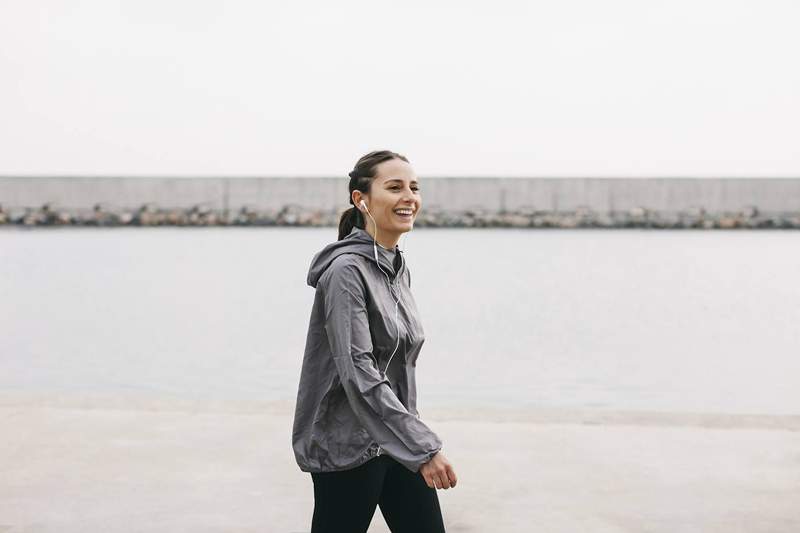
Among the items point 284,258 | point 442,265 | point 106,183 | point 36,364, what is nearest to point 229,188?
point 106,183

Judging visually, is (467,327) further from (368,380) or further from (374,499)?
(368,380)

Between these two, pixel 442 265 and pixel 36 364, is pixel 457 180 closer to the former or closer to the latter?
pixel 442 265

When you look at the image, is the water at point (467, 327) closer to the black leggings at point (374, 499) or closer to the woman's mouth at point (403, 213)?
the black leggings at point (374, 499)

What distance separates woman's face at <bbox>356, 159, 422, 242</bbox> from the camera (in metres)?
2.57

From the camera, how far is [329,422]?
2.54 metres

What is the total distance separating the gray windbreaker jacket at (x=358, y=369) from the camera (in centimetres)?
240

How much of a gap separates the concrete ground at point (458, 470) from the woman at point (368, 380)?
1705 mm

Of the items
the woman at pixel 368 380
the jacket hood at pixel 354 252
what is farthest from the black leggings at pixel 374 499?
the jacket hood at pixel 354 252

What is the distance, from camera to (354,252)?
251cm

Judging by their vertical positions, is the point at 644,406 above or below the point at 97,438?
below

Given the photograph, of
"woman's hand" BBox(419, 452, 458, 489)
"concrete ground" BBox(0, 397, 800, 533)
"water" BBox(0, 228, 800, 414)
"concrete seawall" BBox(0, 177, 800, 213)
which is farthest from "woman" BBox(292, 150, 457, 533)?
"concrete seawall" BBox(0, 177, 800, 213)

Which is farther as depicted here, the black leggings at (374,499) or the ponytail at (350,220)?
the ponytail at (350,220)

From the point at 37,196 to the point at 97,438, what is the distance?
76.0m

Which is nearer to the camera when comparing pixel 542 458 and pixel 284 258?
pixel 542 458
